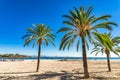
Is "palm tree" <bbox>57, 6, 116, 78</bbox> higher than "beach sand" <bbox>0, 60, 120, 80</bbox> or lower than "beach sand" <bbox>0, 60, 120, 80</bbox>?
higher

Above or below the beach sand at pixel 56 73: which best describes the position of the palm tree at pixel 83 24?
above

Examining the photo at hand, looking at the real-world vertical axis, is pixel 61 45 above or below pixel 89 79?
above

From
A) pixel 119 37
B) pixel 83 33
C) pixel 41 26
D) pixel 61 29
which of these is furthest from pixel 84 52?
pixel 41 26

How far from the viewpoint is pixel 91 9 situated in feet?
85.0

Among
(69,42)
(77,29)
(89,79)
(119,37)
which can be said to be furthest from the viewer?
(119,37)

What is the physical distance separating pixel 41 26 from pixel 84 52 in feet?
42.1

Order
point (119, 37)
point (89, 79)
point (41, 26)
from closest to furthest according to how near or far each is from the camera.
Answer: point (89, 79) → point (119, 37) → point (41, 26)

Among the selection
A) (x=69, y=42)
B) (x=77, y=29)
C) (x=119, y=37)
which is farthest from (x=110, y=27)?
(x=119, y=37)

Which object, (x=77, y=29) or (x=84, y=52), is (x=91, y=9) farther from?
(x=84, y=52)

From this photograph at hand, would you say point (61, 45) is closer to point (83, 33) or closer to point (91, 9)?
point (83, 33)

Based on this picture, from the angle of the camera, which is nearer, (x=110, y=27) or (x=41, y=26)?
(x=110, y=27)

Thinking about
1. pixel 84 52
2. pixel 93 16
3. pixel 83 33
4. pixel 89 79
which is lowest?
pixel 89 79

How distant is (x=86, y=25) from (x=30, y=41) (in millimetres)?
14315

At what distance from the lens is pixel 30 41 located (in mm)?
36969
